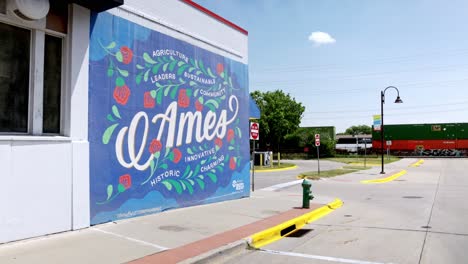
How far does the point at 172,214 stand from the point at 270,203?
4002mm

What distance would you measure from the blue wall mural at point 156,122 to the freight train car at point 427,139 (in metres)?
51.1

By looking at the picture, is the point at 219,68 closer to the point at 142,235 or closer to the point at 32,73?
the point at 32,73

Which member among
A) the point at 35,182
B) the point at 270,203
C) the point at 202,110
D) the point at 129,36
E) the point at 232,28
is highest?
the point at 232,28

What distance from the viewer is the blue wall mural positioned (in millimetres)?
8641

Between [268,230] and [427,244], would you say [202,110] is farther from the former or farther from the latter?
[427,244]

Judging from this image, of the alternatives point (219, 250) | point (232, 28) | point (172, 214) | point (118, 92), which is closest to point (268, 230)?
point (219, 250)

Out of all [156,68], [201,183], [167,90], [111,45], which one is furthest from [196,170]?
[111,45]

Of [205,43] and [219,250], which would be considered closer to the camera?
[219,250]

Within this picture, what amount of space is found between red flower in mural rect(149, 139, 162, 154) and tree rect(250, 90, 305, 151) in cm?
4371

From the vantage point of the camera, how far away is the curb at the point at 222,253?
635cm

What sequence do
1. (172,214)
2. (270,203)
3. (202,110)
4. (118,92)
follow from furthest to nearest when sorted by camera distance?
(270,203), (202,110), (172,214), (118,92)

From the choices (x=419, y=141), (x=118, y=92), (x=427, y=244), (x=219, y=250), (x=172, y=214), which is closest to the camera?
(x=219, y=250)

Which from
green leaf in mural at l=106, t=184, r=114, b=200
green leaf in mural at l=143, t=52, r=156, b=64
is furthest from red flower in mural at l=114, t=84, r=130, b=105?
green leaf in mural at l=106, t=184, r=114, b=200

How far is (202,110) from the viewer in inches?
472
